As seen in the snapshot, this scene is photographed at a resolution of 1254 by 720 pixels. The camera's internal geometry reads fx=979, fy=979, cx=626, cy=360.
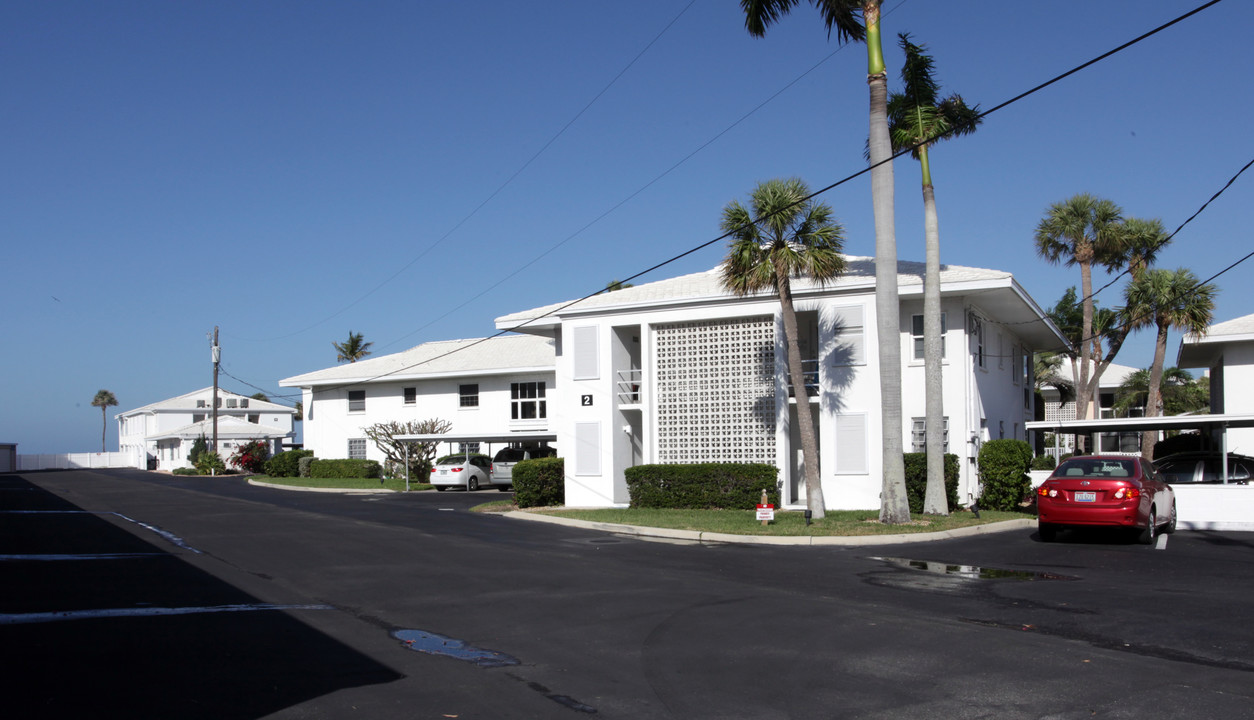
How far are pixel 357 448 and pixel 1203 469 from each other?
37244 mm

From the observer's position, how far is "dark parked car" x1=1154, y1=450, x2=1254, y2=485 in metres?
20.1

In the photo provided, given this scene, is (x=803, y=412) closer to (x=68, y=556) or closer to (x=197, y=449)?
(x=68, y=556)

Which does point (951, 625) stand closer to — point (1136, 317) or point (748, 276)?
point (748, 276)

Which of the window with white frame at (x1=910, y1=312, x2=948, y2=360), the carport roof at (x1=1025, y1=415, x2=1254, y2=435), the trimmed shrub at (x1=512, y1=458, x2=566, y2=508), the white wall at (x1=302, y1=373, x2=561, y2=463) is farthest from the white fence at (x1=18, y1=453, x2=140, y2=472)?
the carport roof at (x1=1025, y1=415, x2=1254, y2=435)

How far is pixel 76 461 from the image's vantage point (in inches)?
3597

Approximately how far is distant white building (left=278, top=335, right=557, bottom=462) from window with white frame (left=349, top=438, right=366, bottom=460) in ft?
0.16

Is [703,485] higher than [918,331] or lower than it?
lower

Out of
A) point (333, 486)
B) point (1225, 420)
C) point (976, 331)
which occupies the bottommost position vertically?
point (333, 486)

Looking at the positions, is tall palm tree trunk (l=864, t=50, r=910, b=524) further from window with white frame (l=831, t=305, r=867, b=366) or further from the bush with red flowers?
the bush with red flowers

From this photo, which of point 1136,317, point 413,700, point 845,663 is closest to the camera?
point 413,700

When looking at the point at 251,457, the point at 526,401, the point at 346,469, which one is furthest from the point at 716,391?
the point at 251,457

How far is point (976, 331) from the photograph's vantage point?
2561 cm

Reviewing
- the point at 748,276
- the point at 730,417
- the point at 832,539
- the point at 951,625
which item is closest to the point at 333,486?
the point at 730,417

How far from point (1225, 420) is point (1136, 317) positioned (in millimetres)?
15379
